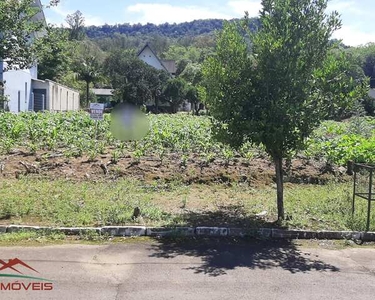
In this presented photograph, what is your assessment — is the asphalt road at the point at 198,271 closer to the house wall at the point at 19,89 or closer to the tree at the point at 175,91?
the house wall at the point at 19,89

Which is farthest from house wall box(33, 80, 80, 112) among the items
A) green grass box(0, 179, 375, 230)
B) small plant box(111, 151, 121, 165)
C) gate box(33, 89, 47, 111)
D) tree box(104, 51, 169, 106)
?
green grass box(0, 179, 375, 230)

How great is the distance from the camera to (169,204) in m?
9.02

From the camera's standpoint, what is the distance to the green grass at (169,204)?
767 cm

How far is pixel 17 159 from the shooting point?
12.1 m

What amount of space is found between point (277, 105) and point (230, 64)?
1.15 metres

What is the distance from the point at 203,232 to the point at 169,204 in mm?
1957

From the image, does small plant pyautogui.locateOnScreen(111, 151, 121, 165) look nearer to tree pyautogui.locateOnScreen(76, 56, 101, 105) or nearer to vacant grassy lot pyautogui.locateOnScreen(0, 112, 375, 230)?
vacant grassy lot pyautogui.locateOnScreen(0, 112, 375, 230)

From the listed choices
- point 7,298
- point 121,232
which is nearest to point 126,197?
point 121,232

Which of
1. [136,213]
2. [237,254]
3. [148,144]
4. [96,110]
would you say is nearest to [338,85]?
[237,254]

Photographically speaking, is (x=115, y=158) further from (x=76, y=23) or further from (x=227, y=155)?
(x=76, y=23)

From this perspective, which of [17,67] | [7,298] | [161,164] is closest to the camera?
[7,298]

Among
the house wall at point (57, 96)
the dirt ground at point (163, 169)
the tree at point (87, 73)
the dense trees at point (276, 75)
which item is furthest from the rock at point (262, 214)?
the tree at point (87, 73)

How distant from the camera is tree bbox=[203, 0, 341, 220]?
730 cm

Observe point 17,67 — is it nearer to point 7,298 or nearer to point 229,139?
point 229,139
